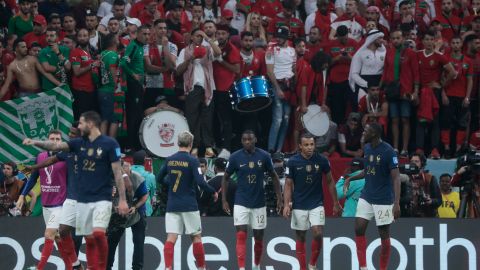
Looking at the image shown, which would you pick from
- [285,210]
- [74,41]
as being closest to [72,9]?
[74,41]

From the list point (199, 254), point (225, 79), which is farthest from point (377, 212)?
point (225, 79)

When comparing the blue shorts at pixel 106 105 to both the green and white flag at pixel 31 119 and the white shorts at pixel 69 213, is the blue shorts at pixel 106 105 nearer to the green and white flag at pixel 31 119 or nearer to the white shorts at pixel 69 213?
the green and white flag at pixel 31 119

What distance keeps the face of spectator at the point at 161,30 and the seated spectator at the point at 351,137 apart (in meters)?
3.83

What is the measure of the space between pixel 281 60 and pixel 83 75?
3766mm

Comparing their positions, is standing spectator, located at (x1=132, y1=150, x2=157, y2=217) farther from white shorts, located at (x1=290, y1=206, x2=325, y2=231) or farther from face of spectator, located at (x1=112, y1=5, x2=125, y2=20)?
face of spectator, located at (x1=112, y1=5, x2=125, y2=20)

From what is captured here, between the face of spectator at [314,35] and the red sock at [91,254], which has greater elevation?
the face of spectator at [314,35]

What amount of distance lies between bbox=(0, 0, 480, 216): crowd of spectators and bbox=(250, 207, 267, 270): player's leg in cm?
395

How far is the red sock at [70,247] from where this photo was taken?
1861 centimetres

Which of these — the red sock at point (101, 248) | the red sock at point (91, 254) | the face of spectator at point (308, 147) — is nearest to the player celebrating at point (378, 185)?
the face of spectator at point (308, 147)

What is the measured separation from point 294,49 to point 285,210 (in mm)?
5675

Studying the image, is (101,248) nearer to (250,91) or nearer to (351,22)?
(250,91)

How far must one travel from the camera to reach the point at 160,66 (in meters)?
24.2

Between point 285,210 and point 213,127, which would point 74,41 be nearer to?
point 213,127

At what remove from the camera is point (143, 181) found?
19.7 m
